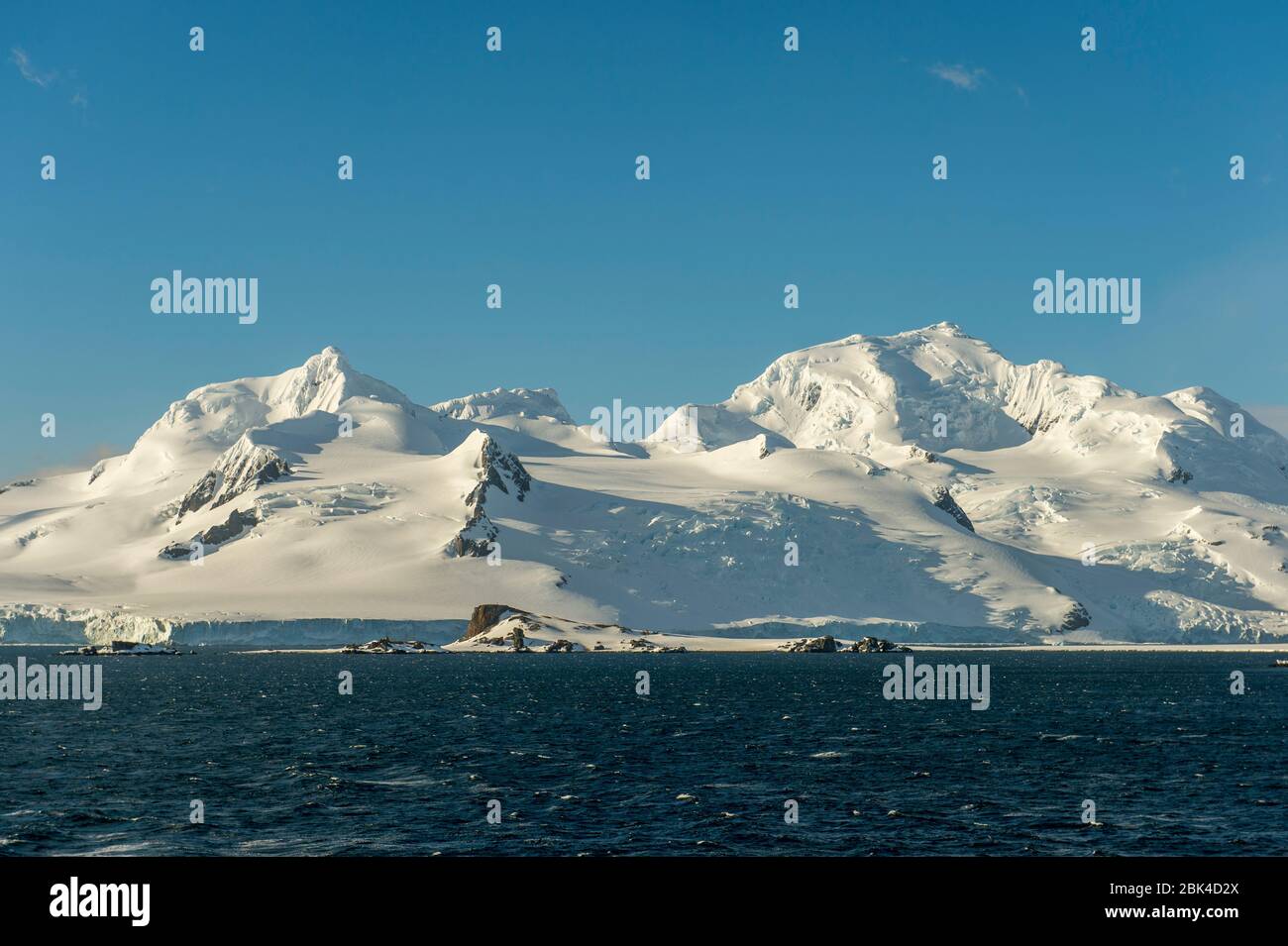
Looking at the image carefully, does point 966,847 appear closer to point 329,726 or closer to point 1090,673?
point 329,726

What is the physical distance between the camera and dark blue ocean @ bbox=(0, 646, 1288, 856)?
45375 mm

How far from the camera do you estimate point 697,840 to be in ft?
145

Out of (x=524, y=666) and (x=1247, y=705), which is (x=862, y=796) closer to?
(x=1247, y=705)

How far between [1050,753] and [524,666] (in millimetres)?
125782

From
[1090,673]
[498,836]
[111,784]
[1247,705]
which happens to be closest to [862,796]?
[498,836]

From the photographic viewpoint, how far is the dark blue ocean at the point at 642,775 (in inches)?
1786

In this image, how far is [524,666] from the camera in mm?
189625

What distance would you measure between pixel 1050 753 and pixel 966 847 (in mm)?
31378

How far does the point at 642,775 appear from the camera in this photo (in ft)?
205
